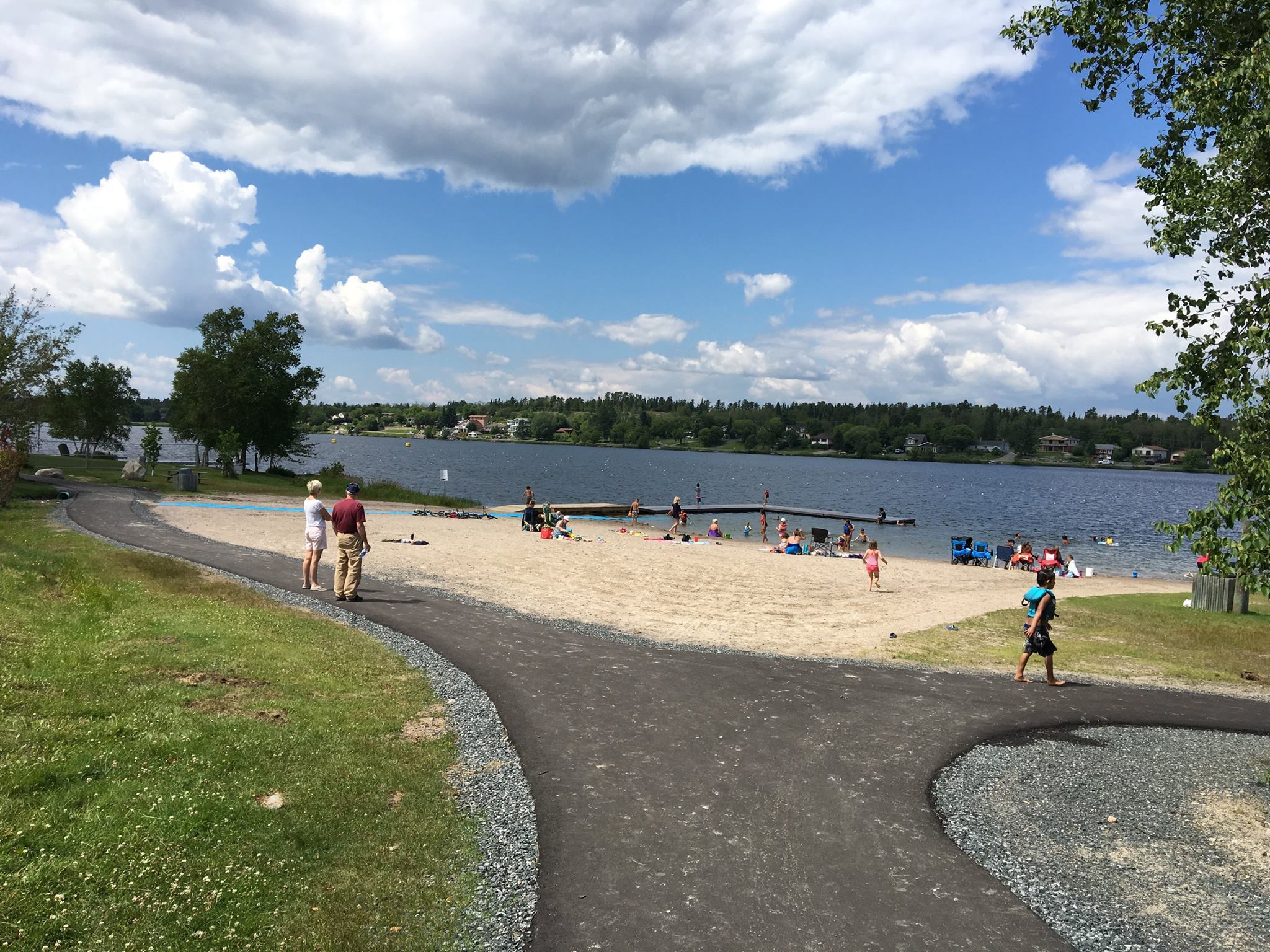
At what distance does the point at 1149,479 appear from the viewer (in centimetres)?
19762

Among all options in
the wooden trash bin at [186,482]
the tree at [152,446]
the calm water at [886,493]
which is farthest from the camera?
the calm water at [886,493]

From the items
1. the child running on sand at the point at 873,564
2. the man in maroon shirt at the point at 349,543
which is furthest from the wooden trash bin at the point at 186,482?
the child running on sand at the point at 873,564

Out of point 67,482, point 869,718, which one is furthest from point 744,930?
point 67,482

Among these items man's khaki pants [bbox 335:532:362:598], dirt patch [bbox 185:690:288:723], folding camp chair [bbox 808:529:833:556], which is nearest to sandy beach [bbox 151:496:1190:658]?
man's khaki pants [bbox 335:532:362:598]

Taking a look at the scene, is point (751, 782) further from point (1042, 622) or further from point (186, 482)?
point (186, 482)

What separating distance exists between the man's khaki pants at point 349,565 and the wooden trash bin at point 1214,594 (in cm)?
2167

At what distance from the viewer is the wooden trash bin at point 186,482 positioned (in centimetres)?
4056

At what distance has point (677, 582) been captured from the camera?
24078 millimetres

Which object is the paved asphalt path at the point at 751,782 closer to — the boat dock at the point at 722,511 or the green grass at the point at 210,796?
the green grass at the point at 210,796

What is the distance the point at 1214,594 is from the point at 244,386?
184ft

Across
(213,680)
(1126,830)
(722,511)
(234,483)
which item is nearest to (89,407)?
(234,483)

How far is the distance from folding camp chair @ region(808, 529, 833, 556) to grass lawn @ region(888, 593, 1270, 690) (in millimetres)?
16737

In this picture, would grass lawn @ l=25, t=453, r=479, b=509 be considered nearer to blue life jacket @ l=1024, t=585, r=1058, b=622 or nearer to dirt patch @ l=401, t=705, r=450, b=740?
dirt patch @ l=401, t=705, r=450, b=740

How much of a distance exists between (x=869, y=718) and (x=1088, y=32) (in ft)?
29.7
